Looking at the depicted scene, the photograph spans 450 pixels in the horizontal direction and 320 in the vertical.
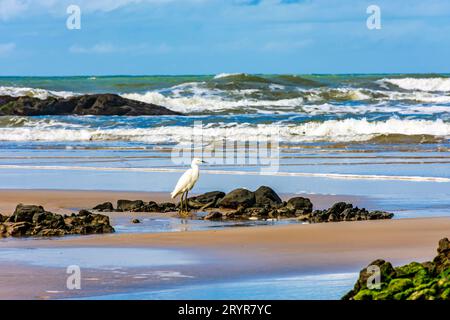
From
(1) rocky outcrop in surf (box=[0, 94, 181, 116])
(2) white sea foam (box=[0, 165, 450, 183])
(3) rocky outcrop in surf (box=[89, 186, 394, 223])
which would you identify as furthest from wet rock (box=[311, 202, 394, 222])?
(1) rocky outcrop in surf (box=[0, 94, 181, 116])

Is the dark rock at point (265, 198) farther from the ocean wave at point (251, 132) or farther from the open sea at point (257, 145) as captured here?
the ocean wave at point (251, 132)

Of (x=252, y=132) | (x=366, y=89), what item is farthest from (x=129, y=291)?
(x=366, y=89)

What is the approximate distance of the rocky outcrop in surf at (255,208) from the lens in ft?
38.2

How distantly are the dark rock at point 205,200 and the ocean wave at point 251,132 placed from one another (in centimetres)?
1424

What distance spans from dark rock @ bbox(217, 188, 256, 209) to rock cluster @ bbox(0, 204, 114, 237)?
2.31 metres

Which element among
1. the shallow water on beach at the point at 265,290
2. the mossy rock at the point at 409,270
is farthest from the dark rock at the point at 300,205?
the mossy rock at the point at 409,270

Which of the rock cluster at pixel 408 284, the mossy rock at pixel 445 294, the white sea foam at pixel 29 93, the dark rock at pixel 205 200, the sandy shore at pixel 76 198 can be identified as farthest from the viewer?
the white sea foam at pixel 29 93

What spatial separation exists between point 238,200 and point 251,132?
1814cm

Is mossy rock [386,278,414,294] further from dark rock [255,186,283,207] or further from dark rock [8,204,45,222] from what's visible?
dark rock [255,186,283,207]

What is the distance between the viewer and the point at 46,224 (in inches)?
418

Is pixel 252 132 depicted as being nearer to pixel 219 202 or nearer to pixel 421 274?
pixel 219 202

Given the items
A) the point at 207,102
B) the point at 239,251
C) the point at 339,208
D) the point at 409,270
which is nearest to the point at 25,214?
the point at 239,251

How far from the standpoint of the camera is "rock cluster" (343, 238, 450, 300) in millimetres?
6277
